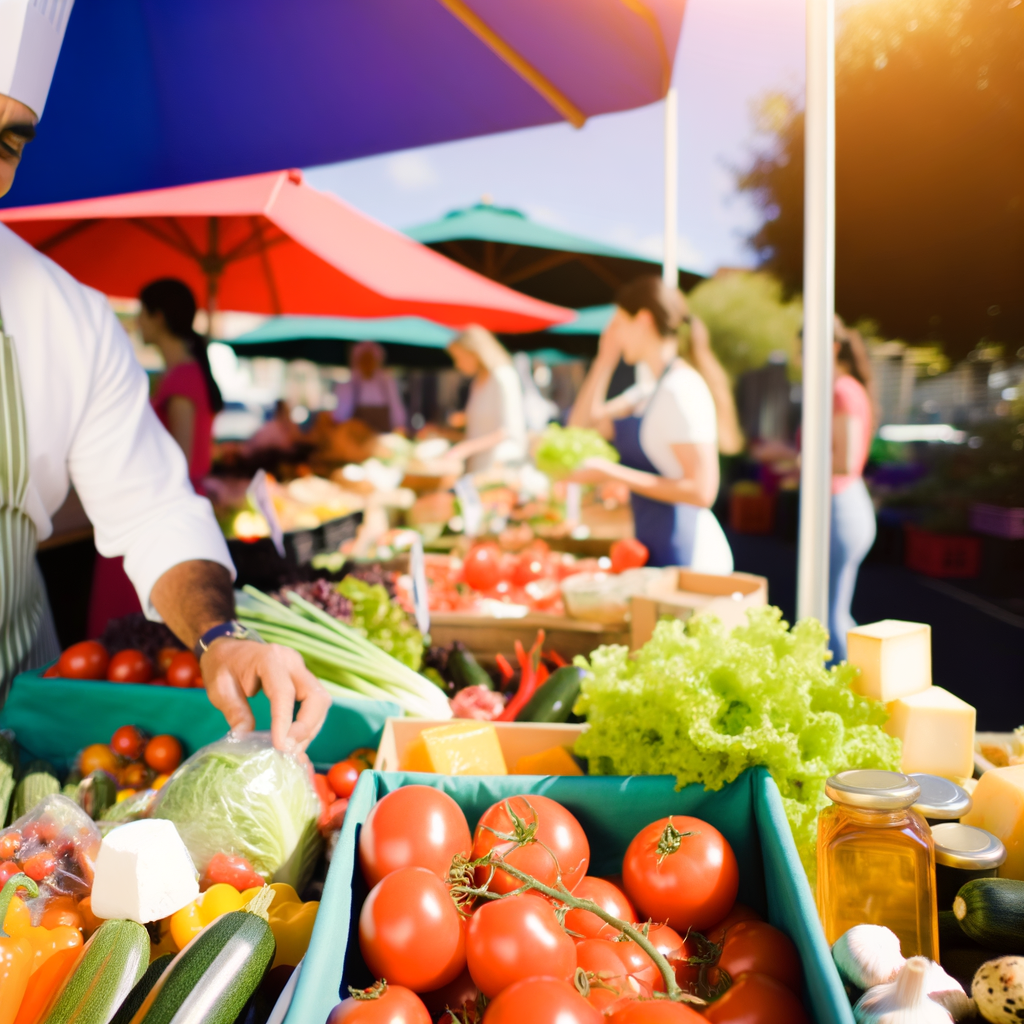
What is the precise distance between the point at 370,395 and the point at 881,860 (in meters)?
7.81

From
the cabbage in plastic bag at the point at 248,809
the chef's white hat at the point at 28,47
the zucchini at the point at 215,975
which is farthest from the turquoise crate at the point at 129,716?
the chef's white hat at the point at 28,47

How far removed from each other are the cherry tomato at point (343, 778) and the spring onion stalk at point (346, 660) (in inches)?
12.1

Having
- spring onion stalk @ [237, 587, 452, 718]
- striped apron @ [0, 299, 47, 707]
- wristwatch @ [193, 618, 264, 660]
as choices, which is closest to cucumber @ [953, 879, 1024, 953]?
spring onion stalk @ [237, 587, 452, 718]

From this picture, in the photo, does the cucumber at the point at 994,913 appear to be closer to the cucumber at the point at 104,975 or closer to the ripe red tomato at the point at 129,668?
the cucumber at the point at 104,975

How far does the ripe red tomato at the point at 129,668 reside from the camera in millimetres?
2195

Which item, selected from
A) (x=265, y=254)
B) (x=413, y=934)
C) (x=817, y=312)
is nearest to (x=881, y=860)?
(x=413, y=934)

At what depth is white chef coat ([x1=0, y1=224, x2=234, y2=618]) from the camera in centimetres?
204

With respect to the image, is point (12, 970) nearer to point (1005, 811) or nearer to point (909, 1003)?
point (909, 1003)

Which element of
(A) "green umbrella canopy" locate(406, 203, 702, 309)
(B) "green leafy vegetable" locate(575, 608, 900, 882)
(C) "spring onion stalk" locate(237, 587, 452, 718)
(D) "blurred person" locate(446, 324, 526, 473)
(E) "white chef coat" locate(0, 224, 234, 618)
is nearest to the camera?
(B) "green leafy vegetable" locate(575, 608, 900, 882)

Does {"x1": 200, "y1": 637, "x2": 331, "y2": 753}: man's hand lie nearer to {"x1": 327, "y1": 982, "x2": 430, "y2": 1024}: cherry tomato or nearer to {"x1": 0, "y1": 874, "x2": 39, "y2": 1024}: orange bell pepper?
{"x1": 0, "y1": 874, "x2": 39, "y2": 1024}: orange bell pepper

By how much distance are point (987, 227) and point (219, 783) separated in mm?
13815

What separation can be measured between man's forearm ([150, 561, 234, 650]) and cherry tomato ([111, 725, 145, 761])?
0.82ft

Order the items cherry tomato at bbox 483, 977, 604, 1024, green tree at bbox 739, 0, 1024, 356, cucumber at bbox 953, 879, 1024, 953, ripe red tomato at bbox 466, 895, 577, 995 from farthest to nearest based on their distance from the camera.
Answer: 1. green tree at bbox 739, 0, 1024, 356
2. cucumber at bbox 953, 879, 1024, 953
3. ripe red tomato at bbox 466, 895, 577, 995
4. cherry tomato at bbox 483, 977, 604, 1024

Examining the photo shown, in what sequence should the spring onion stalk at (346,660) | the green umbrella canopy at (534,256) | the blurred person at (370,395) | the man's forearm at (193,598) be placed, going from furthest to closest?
the green umbrella canopy at (534,256), the blurred person at (370,395), the spring onion stalk at (346,660), the man's forearm at (193,598)
